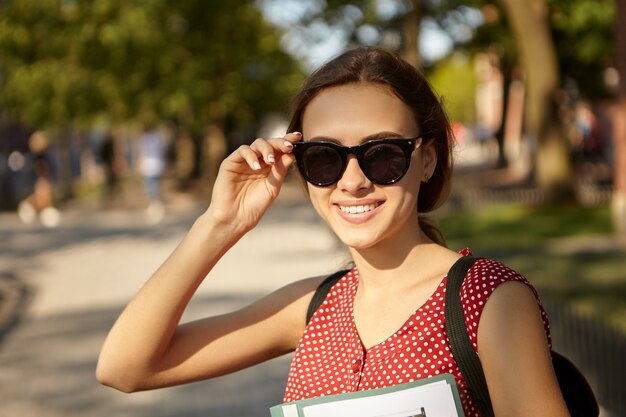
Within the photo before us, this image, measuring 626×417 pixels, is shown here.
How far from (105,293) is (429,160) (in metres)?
10.6

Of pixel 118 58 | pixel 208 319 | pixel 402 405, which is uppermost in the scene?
pixel 118 58

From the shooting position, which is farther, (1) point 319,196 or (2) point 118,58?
(2) point 118,58

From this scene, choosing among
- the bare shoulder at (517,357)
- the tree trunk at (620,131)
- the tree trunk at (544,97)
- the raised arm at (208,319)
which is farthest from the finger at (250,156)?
the tree trunk at (544,97)

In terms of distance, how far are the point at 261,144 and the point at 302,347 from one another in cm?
50

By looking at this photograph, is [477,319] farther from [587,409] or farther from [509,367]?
[587,409]

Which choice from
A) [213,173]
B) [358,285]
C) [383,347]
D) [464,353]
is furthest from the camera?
[213,173]

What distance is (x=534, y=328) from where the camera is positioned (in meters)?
2.14

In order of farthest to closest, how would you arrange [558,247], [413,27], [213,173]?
[213,173], [413,27], [558,247]

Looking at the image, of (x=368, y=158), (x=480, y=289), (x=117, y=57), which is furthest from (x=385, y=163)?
(x=117, y=57)

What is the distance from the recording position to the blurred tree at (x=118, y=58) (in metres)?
30.2

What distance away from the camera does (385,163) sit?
8.07 ft

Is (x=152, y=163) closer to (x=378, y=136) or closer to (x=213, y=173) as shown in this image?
(x=213, y=173)

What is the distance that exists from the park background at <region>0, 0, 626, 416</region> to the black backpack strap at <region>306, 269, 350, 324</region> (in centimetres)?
31

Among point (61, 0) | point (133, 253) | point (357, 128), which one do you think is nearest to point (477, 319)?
point (357, 128)
